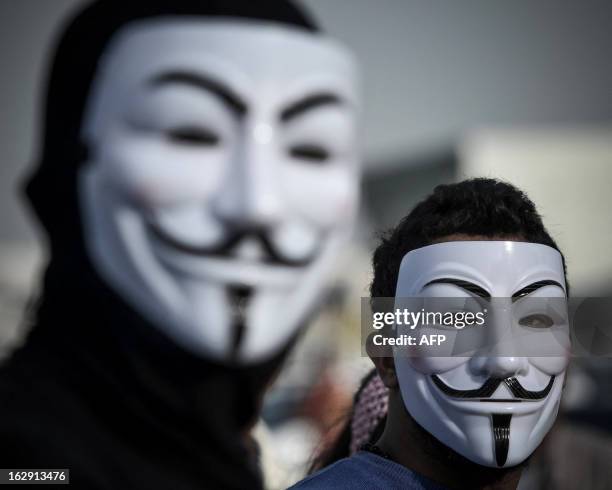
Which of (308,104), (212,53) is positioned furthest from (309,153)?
(212,53)

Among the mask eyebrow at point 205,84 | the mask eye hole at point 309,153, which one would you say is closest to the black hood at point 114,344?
the mask eyebrow at point 205,84

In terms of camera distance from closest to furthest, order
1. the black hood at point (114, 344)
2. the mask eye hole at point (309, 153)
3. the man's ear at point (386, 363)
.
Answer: the man's ear at point (386, 363) < the black hood at point (114, 344) < the mask eye hole at point (309, 153)

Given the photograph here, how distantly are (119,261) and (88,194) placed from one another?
0.17 metres

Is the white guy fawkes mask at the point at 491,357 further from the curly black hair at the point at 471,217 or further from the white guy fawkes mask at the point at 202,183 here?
the white guy fawkes mask at the point at 202,183

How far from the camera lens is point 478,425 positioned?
1348 millimetres

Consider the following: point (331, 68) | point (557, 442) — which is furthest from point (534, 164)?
point (331, 68)

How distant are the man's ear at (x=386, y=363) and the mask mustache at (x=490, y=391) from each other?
0.11m

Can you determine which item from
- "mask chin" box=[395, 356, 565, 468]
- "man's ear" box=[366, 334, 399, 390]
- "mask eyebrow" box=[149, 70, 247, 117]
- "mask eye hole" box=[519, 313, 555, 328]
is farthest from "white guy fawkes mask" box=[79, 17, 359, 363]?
"mask eye hole" box=[519, 313, 555, 328]

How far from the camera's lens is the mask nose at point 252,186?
5.49 feet

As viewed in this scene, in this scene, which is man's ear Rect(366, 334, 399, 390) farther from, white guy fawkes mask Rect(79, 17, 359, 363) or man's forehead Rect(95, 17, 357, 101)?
man's forehead Rect(95, 17, 357, 101)

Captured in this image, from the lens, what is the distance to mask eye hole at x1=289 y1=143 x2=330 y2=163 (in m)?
1.83

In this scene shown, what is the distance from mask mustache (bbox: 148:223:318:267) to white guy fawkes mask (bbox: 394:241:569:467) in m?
0.39

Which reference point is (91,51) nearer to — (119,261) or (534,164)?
(119,261)

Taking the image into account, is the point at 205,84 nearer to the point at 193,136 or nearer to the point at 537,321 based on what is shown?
the point at 193,136
